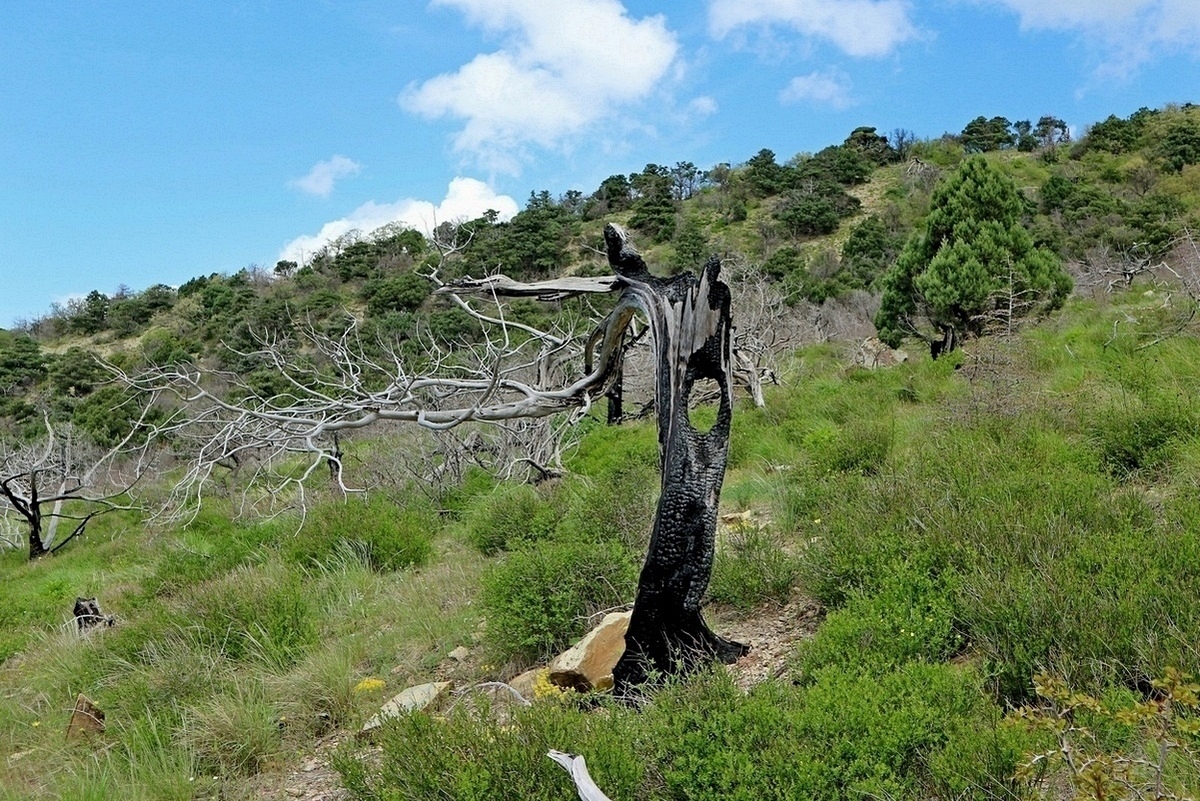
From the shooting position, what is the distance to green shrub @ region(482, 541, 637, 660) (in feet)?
14.0

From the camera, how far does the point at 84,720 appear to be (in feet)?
14.4

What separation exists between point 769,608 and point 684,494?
4.24ft

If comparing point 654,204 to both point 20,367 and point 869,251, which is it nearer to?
point 869,251

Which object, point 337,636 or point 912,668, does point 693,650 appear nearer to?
point 912,668

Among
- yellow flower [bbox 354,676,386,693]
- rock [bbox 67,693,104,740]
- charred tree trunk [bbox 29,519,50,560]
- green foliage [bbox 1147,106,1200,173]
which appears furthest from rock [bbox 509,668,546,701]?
green foliage [bbox 1147,106,1200,173]

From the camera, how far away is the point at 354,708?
411 cm

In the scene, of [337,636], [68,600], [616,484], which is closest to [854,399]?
[616,484]

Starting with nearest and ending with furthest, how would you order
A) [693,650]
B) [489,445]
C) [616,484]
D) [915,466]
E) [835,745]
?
[835,745] < [693,650] < [915,466] < [616,484] < [489,445]

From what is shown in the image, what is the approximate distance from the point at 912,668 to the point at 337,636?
13.2ft

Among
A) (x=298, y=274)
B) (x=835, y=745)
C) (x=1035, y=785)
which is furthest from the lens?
(x=298, y=274)

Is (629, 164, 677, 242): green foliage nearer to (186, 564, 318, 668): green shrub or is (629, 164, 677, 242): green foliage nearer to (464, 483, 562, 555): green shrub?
(464, 483, 562, 555): green shrub

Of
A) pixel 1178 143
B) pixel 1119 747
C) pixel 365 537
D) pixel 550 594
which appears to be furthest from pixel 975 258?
pixel 1178 143

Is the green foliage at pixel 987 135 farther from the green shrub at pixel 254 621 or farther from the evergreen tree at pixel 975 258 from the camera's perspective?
the green shrub at pixel 254 621

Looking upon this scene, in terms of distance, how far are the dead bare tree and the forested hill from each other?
132 inches
